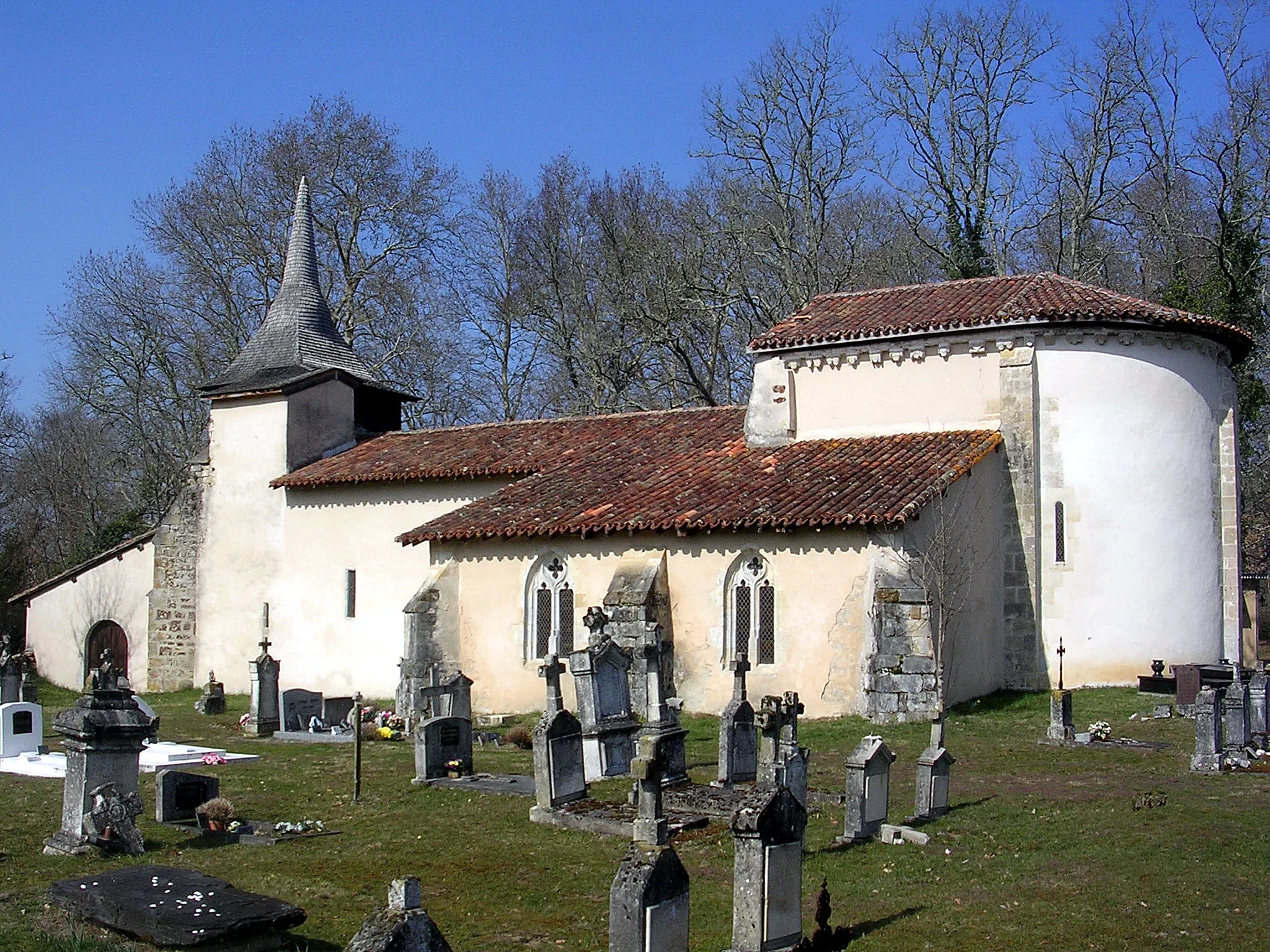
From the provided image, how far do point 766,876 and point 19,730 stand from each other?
42.6ft

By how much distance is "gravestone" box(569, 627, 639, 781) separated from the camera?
50.8 ft

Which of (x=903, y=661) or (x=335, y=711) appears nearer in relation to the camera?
(x=903, y=661)

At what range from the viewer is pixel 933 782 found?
12.8 metres

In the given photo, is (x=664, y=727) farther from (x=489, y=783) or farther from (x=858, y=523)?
(x=858, y=523)

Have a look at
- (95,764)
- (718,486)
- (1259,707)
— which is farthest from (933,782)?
(718,486)

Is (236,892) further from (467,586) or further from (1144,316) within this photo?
(1144,316)

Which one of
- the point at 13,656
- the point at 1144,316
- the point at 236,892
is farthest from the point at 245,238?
the point at 236,892

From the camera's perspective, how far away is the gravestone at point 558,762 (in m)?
13.5

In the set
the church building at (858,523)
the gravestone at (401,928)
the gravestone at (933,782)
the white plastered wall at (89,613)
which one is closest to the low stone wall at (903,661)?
the church building at (858,523)

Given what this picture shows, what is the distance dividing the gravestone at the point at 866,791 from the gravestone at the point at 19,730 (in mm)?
11403

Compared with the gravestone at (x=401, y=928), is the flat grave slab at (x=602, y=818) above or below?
below

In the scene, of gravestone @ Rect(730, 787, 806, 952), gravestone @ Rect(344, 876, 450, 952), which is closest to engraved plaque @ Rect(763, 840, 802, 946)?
gravestone @ Rect(730, 787, 806, 952)

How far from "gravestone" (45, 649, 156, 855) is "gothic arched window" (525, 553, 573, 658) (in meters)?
Answer: 11.2

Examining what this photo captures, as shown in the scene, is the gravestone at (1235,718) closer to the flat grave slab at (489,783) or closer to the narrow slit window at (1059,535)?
the narrow slit window at (1059,535)
